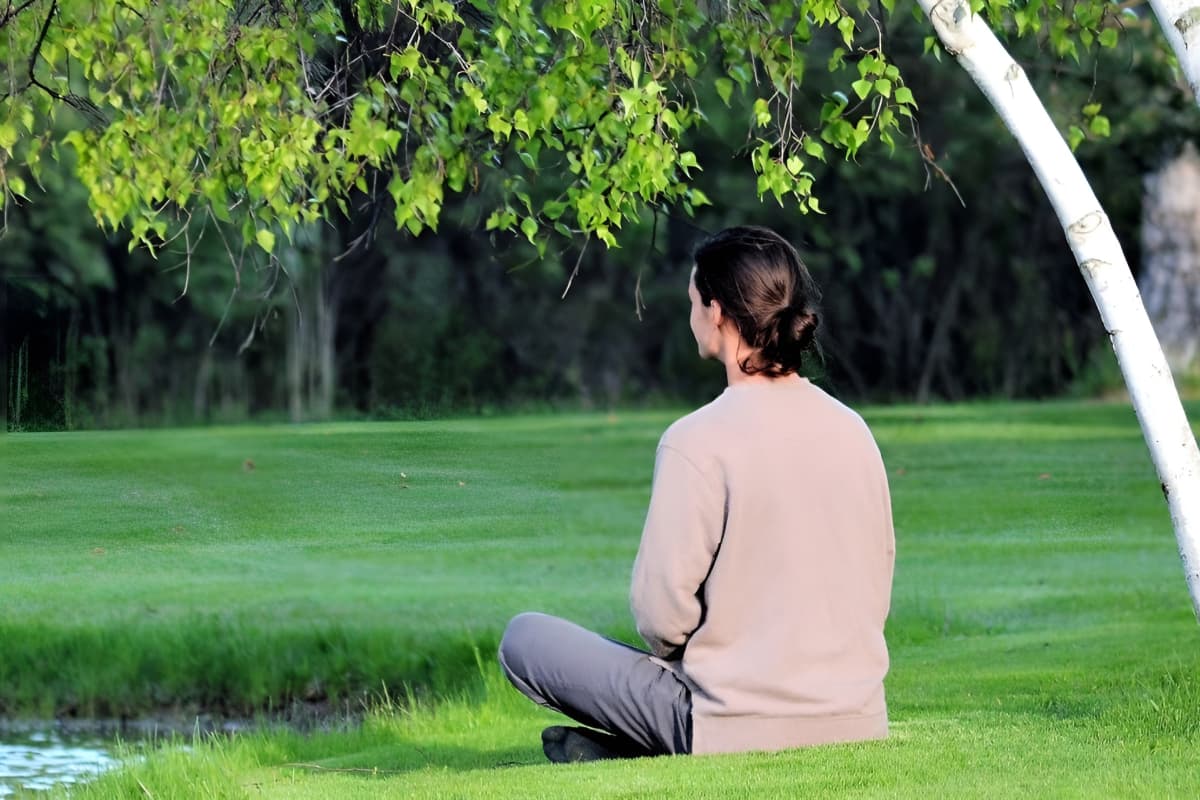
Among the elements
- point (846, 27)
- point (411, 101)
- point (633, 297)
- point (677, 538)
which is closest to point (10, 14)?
point (411, 101)

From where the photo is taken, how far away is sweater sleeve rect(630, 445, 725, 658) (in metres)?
3.93

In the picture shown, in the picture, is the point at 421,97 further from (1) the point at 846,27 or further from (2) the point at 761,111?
(1) the point at 846,27

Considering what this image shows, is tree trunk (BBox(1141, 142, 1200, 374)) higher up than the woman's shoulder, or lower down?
higher up

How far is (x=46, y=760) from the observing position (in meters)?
8.49

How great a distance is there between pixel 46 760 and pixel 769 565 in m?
5.55

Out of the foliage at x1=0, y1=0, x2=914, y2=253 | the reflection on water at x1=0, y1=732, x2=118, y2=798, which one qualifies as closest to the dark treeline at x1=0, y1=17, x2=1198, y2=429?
the reflection on water at x1=0, y1=732, x2=118, y2=798

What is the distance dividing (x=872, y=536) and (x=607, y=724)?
809 mm

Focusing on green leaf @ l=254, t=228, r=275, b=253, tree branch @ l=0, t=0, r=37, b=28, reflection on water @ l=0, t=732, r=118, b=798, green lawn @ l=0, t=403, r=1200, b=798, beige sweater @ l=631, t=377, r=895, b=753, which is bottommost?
reflection on water @ l=0, t=732, r=118, b=798

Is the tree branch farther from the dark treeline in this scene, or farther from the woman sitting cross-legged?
the dark treeline

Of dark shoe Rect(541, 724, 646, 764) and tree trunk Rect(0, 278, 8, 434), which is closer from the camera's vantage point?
dark shoe Rect(541, 724, 646, 764)

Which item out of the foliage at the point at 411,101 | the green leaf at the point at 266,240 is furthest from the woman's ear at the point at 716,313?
the green leaf at the point at 266,240

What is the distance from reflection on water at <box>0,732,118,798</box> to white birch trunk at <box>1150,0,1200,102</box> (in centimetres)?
492

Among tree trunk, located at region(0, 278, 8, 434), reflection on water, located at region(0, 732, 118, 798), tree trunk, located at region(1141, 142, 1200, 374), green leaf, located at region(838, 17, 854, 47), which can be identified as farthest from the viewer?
tree trunk, located at region(1141, 142, 1200, 374)

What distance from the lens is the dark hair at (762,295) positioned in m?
4.05
